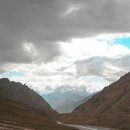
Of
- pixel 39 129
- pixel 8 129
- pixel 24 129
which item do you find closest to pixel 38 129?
pixel 39 129

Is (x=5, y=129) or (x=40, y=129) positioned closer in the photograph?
(x=5, y=129)

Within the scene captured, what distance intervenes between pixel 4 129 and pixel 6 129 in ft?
2.26

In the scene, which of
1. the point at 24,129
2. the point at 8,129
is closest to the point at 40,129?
the point at 24,129

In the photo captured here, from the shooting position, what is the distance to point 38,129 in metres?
131

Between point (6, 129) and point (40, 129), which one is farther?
point (40, 129)

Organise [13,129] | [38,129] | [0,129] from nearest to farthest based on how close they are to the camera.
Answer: [0,129], [13,129], [38,129]

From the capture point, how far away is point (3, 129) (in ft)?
341

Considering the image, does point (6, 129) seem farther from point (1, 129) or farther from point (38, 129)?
point (38, 129)

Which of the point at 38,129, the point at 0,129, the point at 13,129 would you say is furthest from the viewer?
the point at 38,129

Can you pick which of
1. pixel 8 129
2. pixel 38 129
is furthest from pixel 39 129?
pixel 8 129

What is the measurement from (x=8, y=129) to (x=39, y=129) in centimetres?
2735

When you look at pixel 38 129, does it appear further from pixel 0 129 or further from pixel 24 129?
pixel 0 129

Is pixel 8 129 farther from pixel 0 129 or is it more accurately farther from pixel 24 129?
pixel 24 129

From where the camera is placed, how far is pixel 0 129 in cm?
10256
